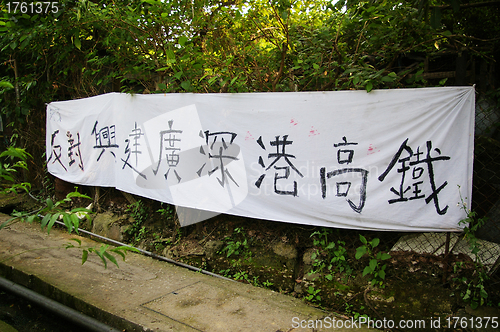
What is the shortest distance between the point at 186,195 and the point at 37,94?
4752mm

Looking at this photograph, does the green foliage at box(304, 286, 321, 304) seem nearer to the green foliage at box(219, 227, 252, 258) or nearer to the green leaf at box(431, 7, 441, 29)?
the green foliage at box(219, 227, 252, 258)

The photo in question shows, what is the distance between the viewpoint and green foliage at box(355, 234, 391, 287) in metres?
2.95

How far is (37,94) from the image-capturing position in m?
6.58

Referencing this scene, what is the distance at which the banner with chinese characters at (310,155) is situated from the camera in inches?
108

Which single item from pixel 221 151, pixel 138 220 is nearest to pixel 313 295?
pixel 221 151

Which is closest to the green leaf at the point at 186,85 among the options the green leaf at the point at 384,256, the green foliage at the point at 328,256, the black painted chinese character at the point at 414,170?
the green foliage at the point at 328,256

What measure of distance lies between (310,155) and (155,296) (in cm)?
210

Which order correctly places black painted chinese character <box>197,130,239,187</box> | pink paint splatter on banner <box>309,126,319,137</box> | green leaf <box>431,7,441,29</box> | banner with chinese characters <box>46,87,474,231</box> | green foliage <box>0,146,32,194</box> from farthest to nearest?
1. black painted chinese character <box>197,130,239,187</box>
2. pink paint splatter on banner <box>309,126,319,137</box>
3. banner with chinese characters <box>46,87,474,231</box>
4. green leaf <box>431,7,441,29</box>
5. green foliage <box>0,146,32,194</box>

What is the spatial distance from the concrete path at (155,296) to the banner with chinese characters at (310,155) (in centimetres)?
80

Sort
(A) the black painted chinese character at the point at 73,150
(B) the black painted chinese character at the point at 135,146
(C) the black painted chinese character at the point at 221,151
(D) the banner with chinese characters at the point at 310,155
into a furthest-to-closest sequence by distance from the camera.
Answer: (A) the black painted chinese character at the point at 73,150 < (B) the black painted chinese character at the point at 135,146 < (C) the black painted chinese character at the point at 221,151 < (D) the banner with chinese characters at the point at 310,155

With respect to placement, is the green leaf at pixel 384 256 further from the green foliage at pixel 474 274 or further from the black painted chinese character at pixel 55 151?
the black painted chinese character at pixel 55 151

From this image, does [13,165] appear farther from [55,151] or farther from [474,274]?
[55,151]

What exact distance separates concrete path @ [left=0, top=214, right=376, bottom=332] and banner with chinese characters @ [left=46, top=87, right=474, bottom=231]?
798 mm

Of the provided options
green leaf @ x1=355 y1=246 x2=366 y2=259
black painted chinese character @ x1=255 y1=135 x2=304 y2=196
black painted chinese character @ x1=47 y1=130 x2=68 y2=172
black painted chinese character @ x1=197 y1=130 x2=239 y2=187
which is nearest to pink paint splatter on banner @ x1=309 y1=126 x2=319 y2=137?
black painted chinese character @ x1=255 y1=135 x2=304 y2=196
